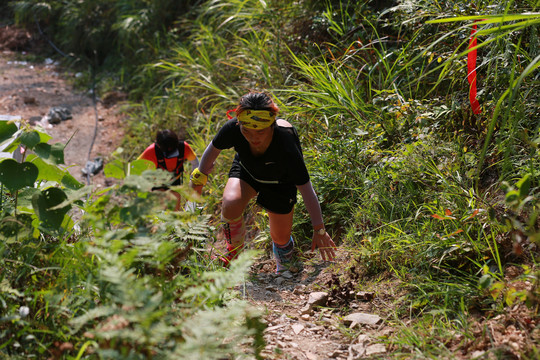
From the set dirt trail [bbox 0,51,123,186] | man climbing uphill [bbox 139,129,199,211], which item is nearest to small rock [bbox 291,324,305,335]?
man climbing uphill [bbox 139,129,199,211]

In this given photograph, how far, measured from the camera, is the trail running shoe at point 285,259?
3.52 meters

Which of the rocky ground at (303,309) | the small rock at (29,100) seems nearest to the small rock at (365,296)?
the rocky ground at (303,309)

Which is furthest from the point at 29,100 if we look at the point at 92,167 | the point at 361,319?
the point at 361,319

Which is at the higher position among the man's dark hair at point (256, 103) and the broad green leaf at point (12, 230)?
the man's dark hair at point (256, 103)

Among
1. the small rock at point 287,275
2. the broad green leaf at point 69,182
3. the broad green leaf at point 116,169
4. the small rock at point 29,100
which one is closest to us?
the broad green leaf at point 116,169

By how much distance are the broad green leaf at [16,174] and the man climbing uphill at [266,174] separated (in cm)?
115

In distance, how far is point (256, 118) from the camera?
9.70ft

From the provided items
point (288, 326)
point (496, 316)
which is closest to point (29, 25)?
point (288, 326)

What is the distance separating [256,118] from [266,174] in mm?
463

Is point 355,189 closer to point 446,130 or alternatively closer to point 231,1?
point 446,130

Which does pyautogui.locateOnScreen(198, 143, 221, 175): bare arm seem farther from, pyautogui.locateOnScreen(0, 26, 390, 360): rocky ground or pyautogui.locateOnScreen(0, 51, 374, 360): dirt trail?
pyautogui.locateOnScreen(0, 51, 374, 360): dirt trail

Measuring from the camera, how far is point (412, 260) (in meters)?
2.85

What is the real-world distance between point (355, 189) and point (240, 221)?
0.85 m

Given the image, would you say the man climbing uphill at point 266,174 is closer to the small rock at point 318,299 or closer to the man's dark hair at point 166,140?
the small rock at point 318,299
